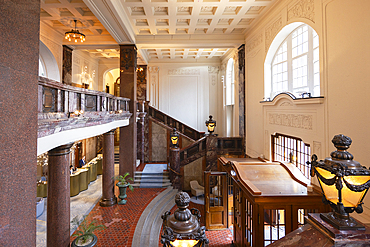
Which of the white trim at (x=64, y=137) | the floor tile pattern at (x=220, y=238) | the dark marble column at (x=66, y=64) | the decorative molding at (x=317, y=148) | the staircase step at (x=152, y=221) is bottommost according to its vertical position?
the floor tile pattern at (x=220, y=238)

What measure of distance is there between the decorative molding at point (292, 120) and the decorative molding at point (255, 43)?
11.4 ft

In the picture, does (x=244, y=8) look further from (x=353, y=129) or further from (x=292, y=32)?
(x=353, y=129)

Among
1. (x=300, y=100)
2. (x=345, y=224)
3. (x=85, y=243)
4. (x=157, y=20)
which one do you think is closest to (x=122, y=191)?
(x=85, y=243)

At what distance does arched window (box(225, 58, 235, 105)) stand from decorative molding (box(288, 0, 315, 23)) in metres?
7.61

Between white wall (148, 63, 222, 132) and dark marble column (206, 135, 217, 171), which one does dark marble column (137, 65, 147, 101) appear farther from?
dark marble column (206, 135, 217, 171)

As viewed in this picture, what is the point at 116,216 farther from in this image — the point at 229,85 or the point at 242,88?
the point at 229,85

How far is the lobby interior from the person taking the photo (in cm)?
208

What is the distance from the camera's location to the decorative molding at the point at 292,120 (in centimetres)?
556

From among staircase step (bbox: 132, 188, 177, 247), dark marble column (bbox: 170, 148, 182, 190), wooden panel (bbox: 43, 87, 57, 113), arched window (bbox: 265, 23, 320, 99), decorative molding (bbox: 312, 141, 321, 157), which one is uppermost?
arched window (bbox: 265, 23, 320, 99)

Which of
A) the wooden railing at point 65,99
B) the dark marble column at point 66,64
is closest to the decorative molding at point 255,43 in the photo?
the wooden railing at point 65,99

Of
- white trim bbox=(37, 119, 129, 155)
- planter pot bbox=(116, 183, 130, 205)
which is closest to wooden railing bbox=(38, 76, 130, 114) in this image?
white trim bbox=(37, 119, 129, 155)

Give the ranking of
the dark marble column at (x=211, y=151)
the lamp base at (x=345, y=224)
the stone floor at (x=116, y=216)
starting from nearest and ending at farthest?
the lamp base at (x=345, y=224) → the stone floor at (x=116, y=216) → the dark marble column at (x=211, y=151)

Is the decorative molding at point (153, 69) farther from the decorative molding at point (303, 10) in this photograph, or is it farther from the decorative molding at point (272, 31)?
the decorative molding at point (303, 10)

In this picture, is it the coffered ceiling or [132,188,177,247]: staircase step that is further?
the coffered ceiling
